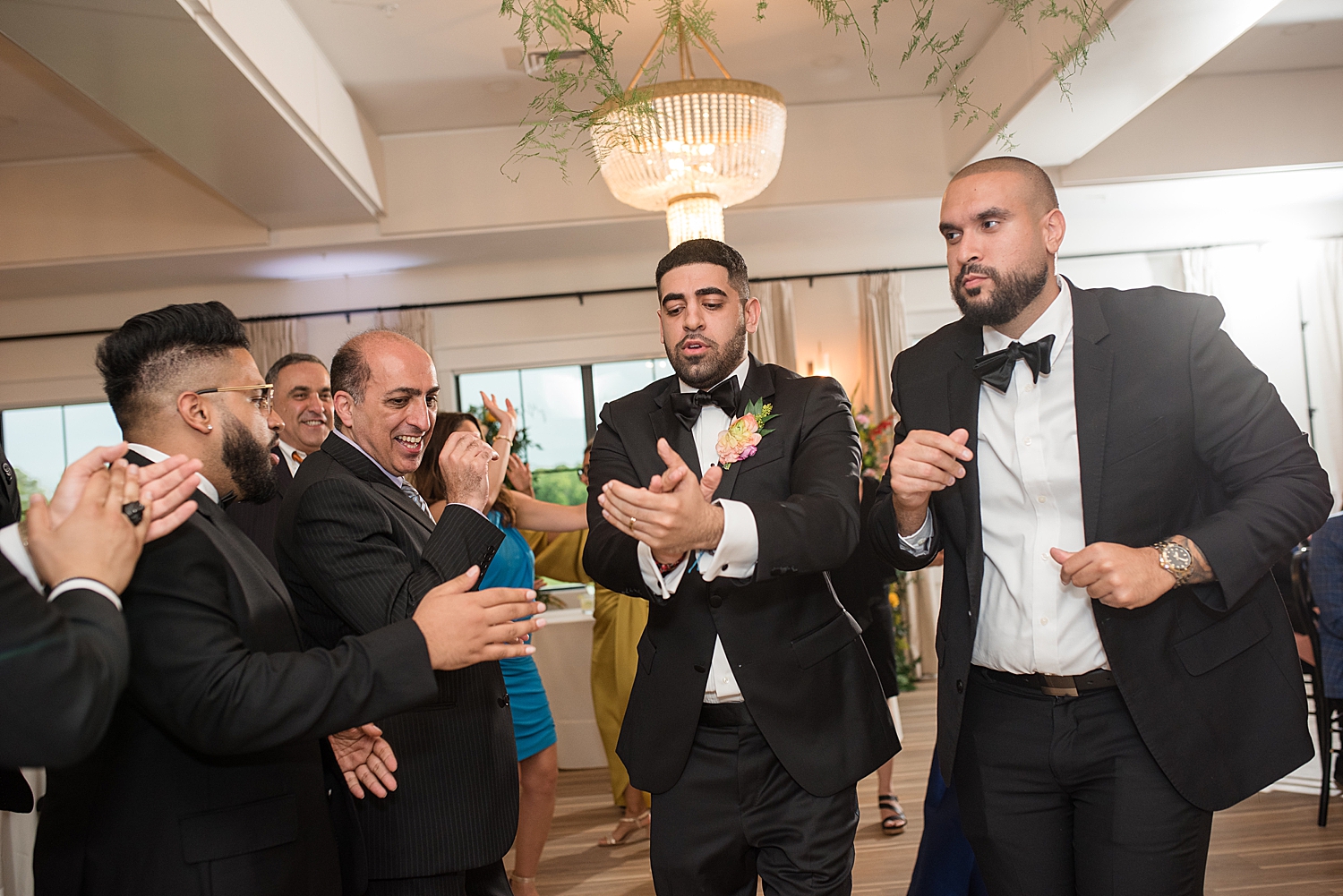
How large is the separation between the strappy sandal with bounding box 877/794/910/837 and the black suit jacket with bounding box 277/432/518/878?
265 centimetres

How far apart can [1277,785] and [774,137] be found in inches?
158

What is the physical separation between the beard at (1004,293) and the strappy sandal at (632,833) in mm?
3405

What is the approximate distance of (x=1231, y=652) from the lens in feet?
6.24

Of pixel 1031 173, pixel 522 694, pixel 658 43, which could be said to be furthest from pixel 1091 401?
pixel 658 43

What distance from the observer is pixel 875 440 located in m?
7.45

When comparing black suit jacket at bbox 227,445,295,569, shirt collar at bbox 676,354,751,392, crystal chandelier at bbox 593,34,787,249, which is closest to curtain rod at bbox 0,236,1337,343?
crystal chandelier at bbox 593,34,787,249

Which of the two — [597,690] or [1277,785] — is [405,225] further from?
[1277,785]

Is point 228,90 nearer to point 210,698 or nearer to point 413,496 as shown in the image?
point 413,496

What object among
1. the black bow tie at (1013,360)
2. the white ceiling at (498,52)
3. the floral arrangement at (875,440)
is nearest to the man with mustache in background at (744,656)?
the black bow tie at (1013,360)

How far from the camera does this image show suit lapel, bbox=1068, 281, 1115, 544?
192 centimetres

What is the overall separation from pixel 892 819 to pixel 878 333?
16.3 ft

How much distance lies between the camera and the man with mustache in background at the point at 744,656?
2055 mm

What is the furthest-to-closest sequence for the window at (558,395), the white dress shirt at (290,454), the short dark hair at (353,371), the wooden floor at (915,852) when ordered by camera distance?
1. the window at (558,395)
2. the white dress shirt at (290,454)
3. the wooden floor at (915,852)
4. the short dark hair at (353,371)

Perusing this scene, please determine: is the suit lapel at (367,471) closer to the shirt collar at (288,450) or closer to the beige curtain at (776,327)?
the shirt collar at (288,450)
